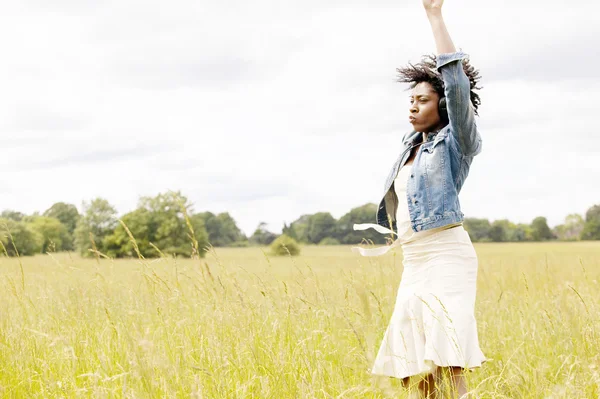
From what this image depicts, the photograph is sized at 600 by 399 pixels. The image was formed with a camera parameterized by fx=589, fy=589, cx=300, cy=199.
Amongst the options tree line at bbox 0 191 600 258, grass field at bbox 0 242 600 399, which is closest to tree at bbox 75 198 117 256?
tree line at bbox 0 191 600 258

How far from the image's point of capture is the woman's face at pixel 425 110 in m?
3.08

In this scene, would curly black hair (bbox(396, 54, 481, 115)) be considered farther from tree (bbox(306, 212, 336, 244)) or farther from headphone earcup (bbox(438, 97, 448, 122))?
tree (bbox(306, 212, 336, 244))

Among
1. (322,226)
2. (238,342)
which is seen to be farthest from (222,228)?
(238,342)

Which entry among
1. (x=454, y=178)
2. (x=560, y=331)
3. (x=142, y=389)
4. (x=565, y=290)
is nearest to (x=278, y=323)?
(x=142, y=389)

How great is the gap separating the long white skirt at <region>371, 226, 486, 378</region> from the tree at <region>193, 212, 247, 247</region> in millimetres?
45572

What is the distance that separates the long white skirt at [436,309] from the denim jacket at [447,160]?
0.11m

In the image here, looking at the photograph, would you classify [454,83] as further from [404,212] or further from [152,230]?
[152,230]

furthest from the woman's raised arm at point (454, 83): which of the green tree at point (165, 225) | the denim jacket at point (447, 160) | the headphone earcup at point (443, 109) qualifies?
the green tree at point (165, 225)

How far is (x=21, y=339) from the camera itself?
3900 mm

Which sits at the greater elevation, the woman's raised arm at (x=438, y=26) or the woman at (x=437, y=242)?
the woman's raised arm at (x=438, y=26)

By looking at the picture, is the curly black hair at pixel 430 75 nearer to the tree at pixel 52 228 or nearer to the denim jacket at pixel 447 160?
the denim jacket at pixel 447 160

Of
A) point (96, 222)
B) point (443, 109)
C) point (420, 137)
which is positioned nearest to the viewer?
point (443, 109)

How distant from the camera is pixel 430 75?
310cm

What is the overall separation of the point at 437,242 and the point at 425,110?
699mm
